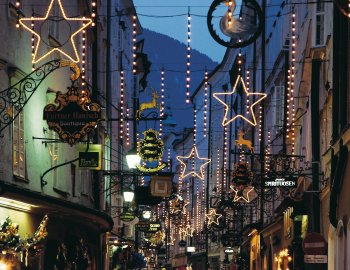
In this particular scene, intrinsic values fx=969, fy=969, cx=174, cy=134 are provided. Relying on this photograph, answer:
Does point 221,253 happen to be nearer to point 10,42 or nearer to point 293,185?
point 293,185

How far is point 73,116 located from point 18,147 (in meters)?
2.19

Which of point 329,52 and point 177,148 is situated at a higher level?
point 177,148

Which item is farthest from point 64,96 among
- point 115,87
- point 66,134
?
point 115,87

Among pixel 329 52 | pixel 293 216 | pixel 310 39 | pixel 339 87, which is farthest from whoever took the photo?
pixel 293 216

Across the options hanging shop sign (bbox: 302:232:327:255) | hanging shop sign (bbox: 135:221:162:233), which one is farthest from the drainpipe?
hanging shop sign (bbox: 135:221:162:233)

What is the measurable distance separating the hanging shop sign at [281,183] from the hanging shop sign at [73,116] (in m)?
9.01

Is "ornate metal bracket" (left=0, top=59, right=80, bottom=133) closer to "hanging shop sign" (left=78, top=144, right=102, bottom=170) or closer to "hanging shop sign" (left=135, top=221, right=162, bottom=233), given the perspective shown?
"hanging shop sign" (left=78, top=144, right=102, bottom=170)

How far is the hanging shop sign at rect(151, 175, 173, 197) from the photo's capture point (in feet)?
128

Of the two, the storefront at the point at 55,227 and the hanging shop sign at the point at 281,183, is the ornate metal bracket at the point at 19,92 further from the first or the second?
the hanging shop sign at the point at 281,183

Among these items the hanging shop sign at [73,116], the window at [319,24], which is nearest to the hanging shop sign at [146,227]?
the window at [319,24]

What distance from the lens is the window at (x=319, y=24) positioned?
95.6 feet

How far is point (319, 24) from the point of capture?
1160 inches

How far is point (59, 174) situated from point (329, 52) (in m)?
8.43

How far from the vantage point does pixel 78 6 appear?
106 ft
